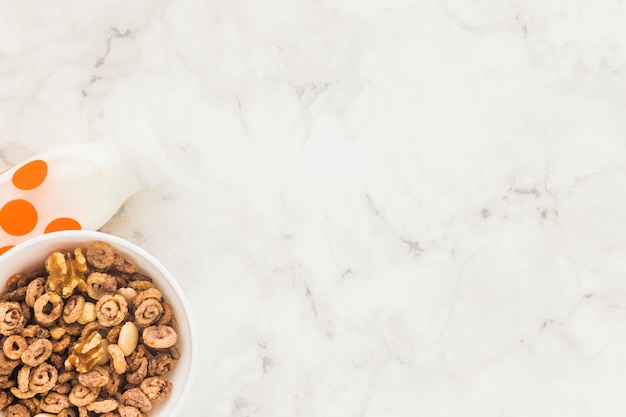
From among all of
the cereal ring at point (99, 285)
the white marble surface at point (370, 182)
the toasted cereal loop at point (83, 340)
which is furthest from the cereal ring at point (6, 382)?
the white marble surface at point (370, 182)

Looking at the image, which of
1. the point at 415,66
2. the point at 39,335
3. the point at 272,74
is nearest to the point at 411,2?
the point at 415,66

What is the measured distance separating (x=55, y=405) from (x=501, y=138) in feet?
1.85

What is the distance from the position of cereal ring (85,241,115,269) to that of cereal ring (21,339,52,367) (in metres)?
0.08

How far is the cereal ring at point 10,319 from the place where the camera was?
0.66 m

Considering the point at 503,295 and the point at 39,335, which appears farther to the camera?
the point at 503,295

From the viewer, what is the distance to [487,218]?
89cm

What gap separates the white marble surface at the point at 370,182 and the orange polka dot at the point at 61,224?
0.26ft

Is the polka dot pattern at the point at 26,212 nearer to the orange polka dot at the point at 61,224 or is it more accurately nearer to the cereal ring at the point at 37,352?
the orange polka dot at the point at 61,224

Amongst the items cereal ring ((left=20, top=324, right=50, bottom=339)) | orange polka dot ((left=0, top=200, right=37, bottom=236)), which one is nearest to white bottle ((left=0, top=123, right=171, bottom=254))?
orange polka dot ((left=0, top=200, right=37, bottom=236))

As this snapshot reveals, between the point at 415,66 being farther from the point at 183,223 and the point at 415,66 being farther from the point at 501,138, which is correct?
the point at 183,223

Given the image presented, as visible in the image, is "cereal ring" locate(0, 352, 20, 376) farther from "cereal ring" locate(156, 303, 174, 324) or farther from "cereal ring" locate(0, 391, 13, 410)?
"cereal ring" locate(156, 303, 174, 324)

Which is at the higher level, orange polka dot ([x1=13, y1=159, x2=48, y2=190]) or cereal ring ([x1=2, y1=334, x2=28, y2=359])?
orange polka dot ([x1=13, y1=159, x2=48, y2=190])

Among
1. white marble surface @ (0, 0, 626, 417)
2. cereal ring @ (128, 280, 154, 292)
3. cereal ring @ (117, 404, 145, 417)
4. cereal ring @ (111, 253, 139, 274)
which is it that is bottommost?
cereal ring @ (117, 404, 145, 417)

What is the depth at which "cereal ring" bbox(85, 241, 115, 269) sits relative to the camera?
688mm
